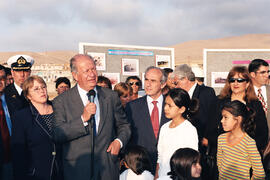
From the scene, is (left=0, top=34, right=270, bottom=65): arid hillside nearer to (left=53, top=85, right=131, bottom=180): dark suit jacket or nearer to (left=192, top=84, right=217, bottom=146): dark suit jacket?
(left=192, top=84, right=217, bottom=146): dark suit jacket

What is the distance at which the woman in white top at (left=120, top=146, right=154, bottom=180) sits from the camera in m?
3.43

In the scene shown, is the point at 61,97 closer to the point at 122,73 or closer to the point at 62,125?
the point at 62,125

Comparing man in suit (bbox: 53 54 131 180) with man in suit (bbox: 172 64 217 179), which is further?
man in suit (bbox: 172 64 217 179)

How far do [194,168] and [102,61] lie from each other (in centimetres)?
445

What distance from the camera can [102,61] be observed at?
6793 mm

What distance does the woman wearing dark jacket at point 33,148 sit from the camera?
3311 millimetres

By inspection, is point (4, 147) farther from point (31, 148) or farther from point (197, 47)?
point (197, 47)

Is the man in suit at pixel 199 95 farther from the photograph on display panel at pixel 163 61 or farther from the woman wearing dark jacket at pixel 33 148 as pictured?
the woman wearing dark jacket at pixel 33 148

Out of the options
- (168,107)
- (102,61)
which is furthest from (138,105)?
(102,61)

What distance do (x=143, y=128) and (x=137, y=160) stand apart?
64 centimetres

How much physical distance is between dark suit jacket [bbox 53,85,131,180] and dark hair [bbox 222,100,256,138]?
1.46 metres

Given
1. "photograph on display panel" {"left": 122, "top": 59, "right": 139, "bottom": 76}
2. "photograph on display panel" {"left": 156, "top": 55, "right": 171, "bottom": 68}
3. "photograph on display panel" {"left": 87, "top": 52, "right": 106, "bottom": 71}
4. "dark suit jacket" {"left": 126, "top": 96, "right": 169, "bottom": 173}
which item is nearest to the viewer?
"dark suit jacket" {"left": 126, "top": 96, "right": 169, "bottom": 173}

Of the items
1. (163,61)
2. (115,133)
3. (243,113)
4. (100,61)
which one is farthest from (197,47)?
(115,133)

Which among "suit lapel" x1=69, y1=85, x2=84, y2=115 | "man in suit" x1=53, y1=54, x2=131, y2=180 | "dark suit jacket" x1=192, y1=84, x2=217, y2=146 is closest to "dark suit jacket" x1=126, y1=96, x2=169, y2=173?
"man in suit" x1=53, y1=54, x2=131, y2=180
